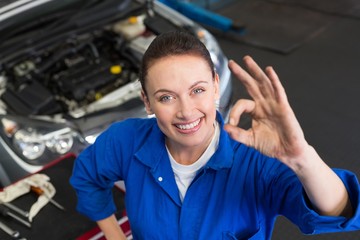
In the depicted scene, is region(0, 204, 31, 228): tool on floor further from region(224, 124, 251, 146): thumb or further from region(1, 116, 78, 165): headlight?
region(224, 124, 251, 146): thumb

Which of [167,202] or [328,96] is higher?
[167,202]

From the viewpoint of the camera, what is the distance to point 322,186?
94 cm

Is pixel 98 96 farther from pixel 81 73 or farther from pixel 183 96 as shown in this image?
pixel 183 96

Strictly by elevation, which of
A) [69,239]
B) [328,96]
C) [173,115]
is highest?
[173,115]

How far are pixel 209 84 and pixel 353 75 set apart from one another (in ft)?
9.46

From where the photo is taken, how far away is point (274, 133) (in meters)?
0.98

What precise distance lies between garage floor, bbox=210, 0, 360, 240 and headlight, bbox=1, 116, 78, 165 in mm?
1236

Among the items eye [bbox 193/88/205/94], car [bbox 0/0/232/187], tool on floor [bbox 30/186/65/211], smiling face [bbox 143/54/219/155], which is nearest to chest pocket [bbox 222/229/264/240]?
smiling face [bbox 143/54/219/155]

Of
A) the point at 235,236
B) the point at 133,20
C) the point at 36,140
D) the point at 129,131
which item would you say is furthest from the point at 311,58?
the point at 235,236

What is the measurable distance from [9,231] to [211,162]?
0.73 metres

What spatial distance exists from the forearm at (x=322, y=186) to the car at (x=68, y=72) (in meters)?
1.44

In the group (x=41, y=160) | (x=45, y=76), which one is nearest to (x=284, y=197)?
(x=41, y=160)

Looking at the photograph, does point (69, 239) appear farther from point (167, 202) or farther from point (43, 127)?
point (43, 127)

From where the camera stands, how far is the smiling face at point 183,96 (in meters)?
1.08
